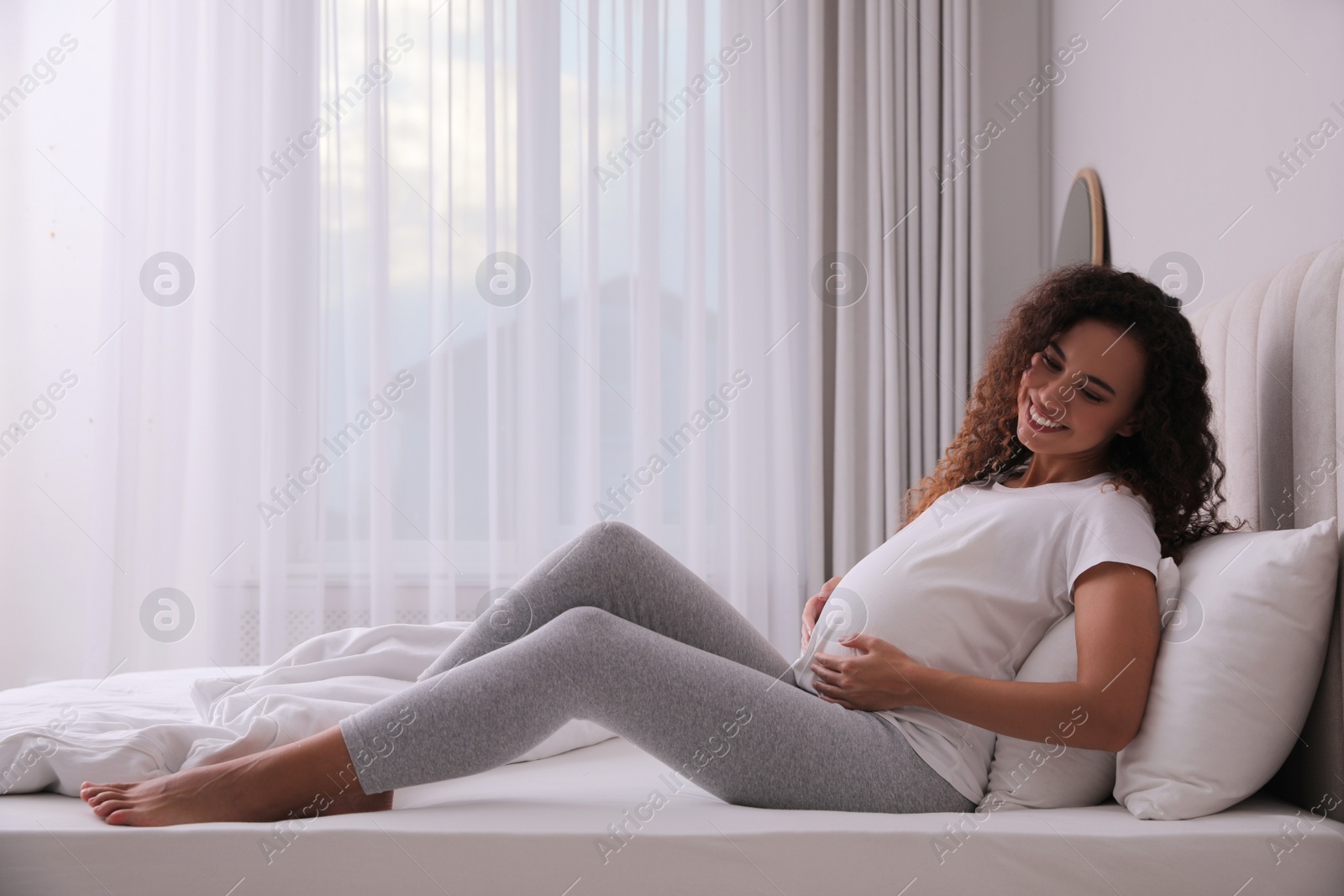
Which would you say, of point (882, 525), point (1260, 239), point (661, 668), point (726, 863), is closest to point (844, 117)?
point (882, 525)

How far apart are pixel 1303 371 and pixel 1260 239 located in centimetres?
46

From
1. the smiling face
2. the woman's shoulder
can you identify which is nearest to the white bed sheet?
the woman's shoulder

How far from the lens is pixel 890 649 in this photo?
1.11 meters

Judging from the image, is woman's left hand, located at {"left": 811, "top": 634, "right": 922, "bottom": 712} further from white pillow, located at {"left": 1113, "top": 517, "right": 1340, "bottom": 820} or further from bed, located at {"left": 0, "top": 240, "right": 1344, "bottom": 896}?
white pillow, located at {"left": 1113, "top": 517, "right": 1340, "bottom": 820}

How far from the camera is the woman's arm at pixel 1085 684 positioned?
3.27 feet

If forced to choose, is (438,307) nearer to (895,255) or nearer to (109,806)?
(895,255)

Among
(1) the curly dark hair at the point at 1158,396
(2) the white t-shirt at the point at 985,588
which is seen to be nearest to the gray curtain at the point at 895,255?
(1) the curly dark hair at the point at 1158,396

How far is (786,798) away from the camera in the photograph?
106cm

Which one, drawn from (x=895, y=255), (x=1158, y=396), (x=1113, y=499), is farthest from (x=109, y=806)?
(x=895, y=255)

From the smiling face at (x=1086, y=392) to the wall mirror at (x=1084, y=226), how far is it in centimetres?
95

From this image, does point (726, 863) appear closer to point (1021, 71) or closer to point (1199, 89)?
point (1199, 89)

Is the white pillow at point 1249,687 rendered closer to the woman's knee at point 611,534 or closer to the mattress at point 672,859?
the mattress at point 672,859

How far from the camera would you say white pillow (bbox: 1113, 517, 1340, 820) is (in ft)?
3.21

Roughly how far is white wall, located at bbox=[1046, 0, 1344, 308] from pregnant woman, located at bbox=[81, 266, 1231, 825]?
A: 0.94 feet
